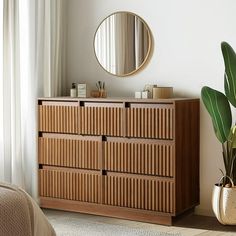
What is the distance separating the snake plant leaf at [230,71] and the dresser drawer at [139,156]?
0.55 meters

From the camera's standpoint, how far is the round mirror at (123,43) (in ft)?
15.3

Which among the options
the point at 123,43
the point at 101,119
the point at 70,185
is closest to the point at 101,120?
the point at 101,119

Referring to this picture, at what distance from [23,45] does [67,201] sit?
135cm

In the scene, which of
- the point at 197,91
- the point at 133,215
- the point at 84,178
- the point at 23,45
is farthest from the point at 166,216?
the point at 23,45

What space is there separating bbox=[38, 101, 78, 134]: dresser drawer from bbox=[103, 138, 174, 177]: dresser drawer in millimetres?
348

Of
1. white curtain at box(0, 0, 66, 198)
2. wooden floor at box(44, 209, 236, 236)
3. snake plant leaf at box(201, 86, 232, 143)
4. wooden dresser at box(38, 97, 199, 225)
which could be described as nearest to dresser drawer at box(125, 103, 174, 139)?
wooden dresser at box(38, 97, 199, 225)

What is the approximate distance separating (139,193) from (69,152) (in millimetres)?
688

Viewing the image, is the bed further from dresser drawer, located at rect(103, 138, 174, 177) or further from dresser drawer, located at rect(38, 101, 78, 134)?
dresser drawer, located at rect(38, 101, 78, 134)

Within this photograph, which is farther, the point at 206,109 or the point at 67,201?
the point at 67,201

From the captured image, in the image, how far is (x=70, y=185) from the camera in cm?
460

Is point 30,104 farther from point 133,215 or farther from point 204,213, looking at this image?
point 204,213

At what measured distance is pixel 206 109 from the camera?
170 inches

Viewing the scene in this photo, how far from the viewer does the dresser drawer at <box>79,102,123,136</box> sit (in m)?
4.33

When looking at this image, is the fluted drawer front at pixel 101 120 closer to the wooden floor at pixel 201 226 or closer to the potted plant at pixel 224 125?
the potted plant at pixel 224 125
